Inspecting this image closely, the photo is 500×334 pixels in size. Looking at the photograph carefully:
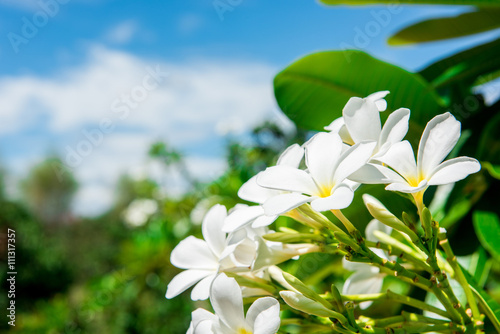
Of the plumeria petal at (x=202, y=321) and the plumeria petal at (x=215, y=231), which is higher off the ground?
the plumeria petal at (x=215, y=231)

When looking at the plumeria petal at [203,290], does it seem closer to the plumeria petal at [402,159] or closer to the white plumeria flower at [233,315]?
the white plumeria flower at [233,315]

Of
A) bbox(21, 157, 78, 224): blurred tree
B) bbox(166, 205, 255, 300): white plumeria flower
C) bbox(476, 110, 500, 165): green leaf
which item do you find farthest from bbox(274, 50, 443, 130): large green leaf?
bbox(21, 157, 78, 224): blurred tree

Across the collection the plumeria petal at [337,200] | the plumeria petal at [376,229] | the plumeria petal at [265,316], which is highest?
the plumeria petal at [337,200]

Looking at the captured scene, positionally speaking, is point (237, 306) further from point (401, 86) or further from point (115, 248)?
point (115, 248)

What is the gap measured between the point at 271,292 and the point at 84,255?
10.8 m

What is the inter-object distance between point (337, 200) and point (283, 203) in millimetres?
46

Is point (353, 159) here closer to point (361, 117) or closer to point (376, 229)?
point (361, 117)

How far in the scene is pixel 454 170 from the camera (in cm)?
39

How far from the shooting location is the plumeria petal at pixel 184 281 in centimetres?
47

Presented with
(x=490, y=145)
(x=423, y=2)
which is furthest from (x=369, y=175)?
(x=423, y=2)

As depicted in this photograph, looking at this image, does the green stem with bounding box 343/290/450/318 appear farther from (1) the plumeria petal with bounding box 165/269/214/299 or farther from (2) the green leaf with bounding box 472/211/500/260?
(2) the green leaf with bounding box 472/211/500/260

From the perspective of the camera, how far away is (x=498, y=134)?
0.88 m

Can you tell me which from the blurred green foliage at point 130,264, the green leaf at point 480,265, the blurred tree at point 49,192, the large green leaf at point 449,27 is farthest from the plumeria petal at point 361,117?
the blurred tree at point 49,192

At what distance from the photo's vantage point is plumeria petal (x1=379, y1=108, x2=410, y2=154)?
0.42 m
